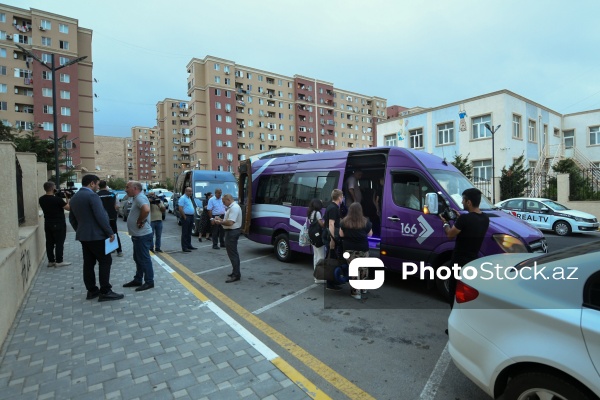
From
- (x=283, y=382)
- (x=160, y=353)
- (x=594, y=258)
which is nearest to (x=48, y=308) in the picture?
(x=160, y=353)

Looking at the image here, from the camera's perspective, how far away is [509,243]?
478 cm

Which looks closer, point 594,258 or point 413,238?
point 594,258

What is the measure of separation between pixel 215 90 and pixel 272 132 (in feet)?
46.6

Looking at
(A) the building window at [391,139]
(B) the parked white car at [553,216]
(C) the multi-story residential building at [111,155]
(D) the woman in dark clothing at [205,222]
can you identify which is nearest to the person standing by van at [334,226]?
(D) the woman in dark clothing at [205,222]

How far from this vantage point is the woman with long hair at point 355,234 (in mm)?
5227

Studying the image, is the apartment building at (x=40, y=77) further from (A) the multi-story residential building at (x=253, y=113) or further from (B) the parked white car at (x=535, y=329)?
(B) the parked white car at (x=535, y=329)

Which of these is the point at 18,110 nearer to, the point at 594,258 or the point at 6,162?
the point at 6,162

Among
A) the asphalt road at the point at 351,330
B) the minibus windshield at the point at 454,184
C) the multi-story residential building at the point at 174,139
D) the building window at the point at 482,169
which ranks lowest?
the asphalt road at the point at 351,330

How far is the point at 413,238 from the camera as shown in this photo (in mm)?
5641

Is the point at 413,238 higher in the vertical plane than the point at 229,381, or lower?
higher

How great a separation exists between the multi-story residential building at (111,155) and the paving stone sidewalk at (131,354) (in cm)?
13280

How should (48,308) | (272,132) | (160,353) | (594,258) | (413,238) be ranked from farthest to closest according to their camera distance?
(272,132)
(413,238)
(48,308)
(160,353)
(594,258)

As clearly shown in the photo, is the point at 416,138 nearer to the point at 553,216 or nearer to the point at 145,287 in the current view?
the point at 553,216

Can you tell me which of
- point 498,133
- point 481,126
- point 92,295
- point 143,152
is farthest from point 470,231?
point 143,152
